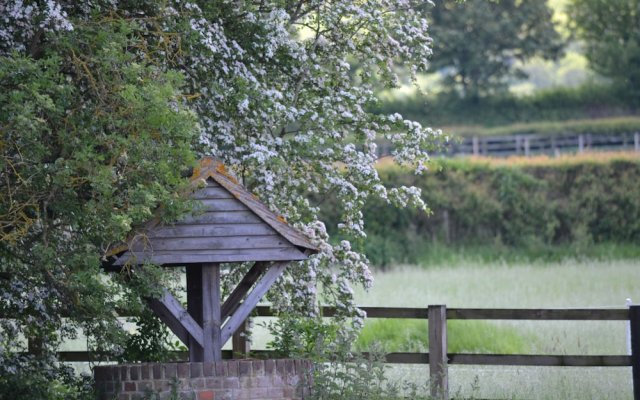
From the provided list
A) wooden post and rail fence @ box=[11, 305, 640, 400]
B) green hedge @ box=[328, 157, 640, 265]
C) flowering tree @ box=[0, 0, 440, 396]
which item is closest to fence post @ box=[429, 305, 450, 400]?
wooden post and rail fence @ box=[11, 305, 640, 400]

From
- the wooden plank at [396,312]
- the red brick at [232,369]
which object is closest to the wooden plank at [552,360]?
the wooden plank at [396,312]

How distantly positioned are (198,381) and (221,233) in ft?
4.58

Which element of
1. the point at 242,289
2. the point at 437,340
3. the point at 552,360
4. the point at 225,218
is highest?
the point at 225,218

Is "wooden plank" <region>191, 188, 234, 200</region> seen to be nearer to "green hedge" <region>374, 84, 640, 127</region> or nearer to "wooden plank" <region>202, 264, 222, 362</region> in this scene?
"wooden plank" <region>202, 264, 222, 362</region>

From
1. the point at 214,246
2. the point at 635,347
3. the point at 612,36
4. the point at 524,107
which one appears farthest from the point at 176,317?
the point at 612,36

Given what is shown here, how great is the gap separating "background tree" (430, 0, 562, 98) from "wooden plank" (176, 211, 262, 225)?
50.2m

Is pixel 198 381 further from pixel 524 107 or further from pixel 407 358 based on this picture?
pixel 524 107

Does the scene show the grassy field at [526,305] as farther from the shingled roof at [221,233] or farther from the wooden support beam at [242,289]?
the shingled roof at [221,233]

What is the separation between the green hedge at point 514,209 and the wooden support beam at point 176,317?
21927 mm

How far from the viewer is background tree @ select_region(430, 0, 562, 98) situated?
199ft

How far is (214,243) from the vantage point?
10648 millimetres

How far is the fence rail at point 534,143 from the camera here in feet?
169

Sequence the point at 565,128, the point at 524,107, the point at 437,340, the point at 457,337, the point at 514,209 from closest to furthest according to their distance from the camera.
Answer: the point at 437,340 < the point at 457,337 < the point at 514,209 < the point at 565,128 < the point at 524,107

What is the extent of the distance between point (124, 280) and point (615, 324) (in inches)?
486
